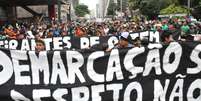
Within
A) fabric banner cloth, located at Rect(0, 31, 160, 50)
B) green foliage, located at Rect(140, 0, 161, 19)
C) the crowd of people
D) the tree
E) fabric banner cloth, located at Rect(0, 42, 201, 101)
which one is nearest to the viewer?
fabric banner cloth, located at Rect(0, 42, 201, 101)

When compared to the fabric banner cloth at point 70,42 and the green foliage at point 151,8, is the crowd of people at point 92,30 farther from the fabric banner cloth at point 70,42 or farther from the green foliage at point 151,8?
the green foliage at point 151,8

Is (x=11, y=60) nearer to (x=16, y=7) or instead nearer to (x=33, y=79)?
(x=33, y=79)

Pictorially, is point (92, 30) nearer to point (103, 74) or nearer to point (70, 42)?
point (70, 42)

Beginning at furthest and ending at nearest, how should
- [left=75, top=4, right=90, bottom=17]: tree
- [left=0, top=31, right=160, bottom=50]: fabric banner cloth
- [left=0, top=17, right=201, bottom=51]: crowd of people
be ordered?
[left=75, top=4, right=90, bottom=17]: tree
[left=0, top=17, right=201, bottom=51]: crowd of people
[left=0, top=31, right=160, bottom=50]: fabric banner cloth

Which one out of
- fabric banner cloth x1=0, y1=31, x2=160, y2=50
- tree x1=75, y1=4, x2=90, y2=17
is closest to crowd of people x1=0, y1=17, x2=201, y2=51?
fabric banner cloth x1=0, y1=31, x2=160, y2=50

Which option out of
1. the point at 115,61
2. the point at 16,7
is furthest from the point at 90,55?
the point at 16,7

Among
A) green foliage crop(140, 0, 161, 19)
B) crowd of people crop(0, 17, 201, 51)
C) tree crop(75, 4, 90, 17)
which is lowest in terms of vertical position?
tree crop(75, 4, 90, 17)

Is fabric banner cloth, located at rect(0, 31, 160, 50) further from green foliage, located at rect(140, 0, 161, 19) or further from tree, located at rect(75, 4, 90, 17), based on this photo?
tree, located at rect(75, 4, 90, 17)

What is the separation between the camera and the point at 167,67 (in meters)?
7.60

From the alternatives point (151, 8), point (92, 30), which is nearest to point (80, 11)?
point (151, 8)

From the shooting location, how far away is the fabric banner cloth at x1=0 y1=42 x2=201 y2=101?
289 inches

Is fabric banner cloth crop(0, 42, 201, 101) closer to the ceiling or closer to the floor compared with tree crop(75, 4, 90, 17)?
closer to the ceiling

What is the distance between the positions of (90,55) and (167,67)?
1.00m

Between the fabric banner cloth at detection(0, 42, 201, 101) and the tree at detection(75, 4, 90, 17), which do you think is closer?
the fabric banner cloth at detection(0, 42, 201, 101)
